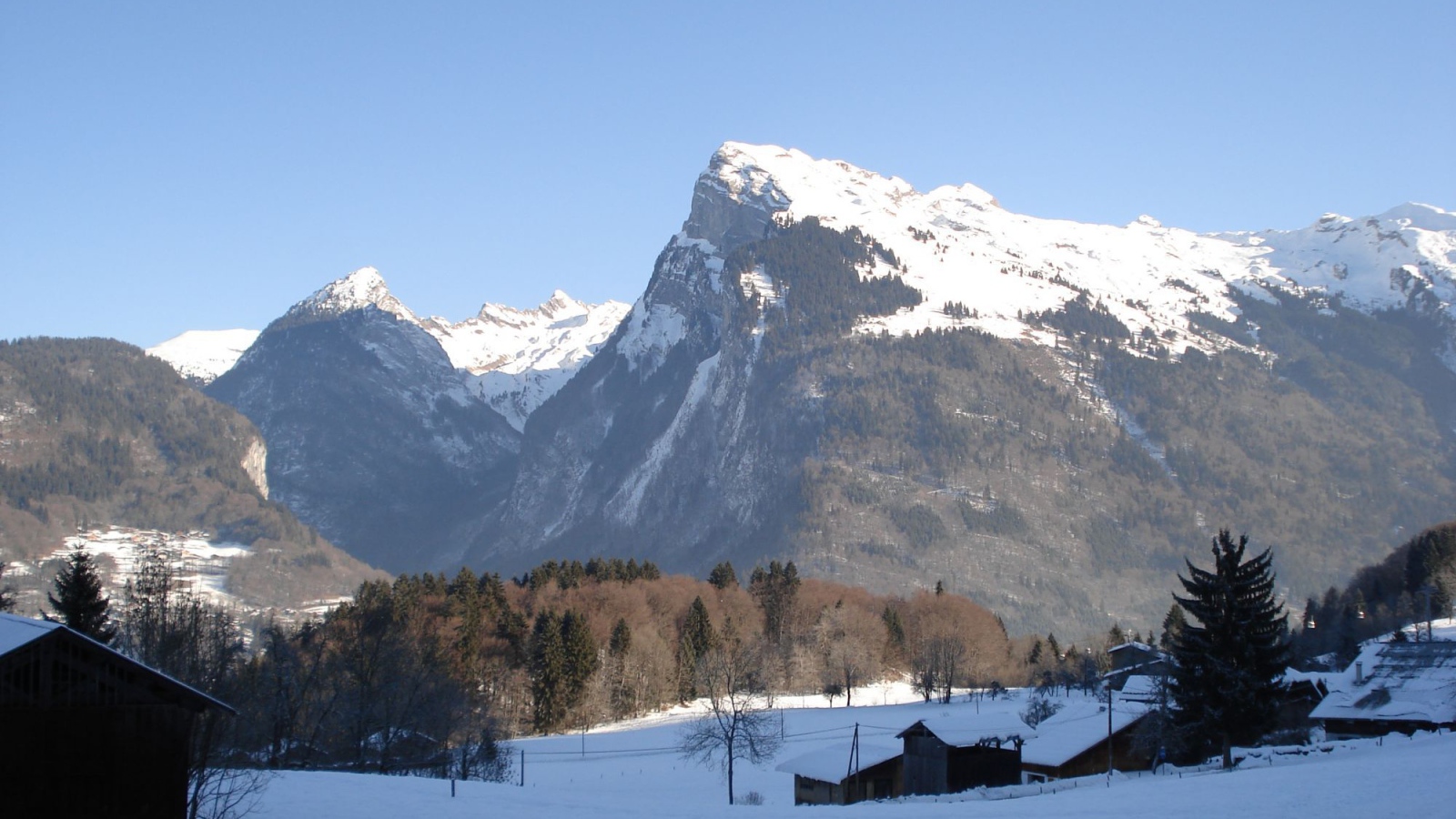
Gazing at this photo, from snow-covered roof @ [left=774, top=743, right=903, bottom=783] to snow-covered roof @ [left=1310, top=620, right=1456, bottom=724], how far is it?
24191 mm

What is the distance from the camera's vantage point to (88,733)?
2581 centimetres

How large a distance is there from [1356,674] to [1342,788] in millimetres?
38883

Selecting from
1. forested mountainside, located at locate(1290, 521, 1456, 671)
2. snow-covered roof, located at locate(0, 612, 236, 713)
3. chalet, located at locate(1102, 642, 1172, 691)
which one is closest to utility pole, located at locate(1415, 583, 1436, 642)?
forested mountainside, located at locate(1290, 521, 1456, 671)

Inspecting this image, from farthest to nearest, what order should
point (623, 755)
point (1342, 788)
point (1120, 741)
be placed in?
point (623, 755) → point (1120, 741) → point (1342, 788)

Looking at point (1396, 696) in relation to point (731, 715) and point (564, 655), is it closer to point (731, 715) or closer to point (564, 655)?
point (731, 715)

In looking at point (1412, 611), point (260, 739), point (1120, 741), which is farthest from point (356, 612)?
point (1412, 611)

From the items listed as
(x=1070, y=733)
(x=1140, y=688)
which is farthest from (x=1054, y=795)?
(x=1140, y=688)

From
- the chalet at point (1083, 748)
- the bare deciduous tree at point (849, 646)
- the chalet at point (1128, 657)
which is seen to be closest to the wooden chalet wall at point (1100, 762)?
the chalet at point (1083, 748)

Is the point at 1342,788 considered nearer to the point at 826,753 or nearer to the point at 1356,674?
the point at 826,753

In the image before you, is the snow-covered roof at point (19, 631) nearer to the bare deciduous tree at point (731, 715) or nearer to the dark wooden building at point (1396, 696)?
the bare deciduous tree at point (731, 715)

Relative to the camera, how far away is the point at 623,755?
83562mm

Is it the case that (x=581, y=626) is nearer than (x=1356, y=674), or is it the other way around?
(x=1356, y=674)

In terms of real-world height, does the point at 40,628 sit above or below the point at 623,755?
above

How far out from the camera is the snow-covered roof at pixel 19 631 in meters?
24.8
